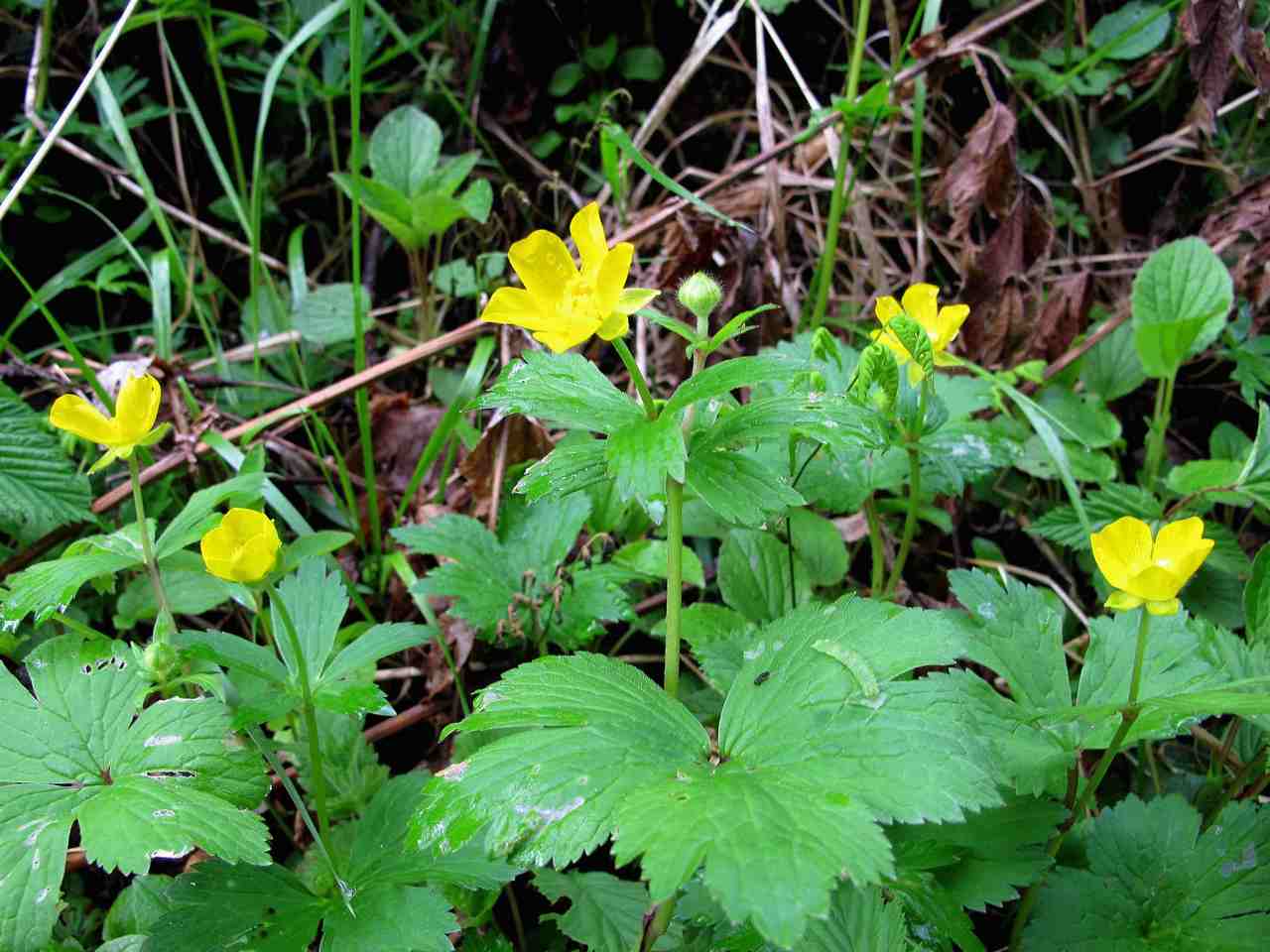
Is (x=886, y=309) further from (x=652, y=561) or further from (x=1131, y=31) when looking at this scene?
(x=1131, y=31)

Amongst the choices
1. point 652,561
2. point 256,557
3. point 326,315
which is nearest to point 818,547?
→ point 652,561

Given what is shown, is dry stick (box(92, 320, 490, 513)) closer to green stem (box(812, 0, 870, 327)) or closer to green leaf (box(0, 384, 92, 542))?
green leaf (box(0, 384, 92, 542))

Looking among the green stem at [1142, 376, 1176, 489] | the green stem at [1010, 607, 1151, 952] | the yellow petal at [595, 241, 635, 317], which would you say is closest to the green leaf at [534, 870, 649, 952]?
the green stem at [1010, 607, 1151, 952]

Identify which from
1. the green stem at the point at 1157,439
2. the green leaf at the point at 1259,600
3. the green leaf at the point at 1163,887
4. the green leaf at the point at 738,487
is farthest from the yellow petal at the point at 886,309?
the green stem at the point at 1157,439

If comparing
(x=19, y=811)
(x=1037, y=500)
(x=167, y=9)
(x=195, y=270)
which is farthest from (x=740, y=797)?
(x=195, y=270)

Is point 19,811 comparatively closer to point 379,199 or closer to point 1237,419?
point 379,199

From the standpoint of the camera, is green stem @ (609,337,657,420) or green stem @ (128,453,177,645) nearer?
green stem @ (609,337,657,420)
